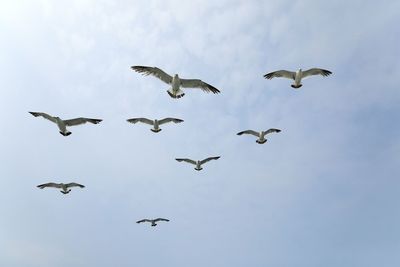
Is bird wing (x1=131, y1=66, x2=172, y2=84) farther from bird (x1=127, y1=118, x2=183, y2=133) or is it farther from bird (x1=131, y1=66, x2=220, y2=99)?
bird (x1=127, y1=118, x2=183, y2=133)

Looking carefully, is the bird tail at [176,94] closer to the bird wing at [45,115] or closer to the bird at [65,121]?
the bird at [65,121]

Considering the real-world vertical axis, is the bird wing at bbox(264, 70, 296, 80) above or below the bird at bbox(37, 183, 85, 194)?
above

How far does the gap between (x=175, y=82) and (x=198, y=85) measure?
2.69 metres

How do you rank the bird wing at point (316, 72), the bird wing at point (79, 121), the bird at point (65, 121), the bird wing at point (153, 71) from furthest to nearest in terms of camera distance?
the bird wing at point (79, 121) → the bird at point (65, 121) → the bird wing at point (316, 72) → the bird wing at point (153, 71)

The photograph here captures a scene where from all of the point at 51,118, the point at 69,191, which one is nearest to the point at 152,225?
the point at 69,191

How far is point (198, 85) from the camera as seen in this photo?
46250 mm

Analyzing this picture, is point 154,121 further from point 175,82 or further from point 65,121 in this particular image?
point 175,82

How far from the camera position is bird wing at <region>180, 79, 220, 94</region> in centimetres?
4547

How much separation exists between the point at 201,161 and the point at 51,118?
19.8 metres

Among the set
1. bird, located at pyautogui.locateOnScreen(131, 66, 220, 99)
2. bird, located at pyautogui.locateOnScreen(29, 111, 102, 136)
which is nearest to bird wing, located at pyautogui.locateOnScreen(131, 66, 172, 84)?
bird, located at pyautogui.locateOnScreen(131, 66, 220, 99)

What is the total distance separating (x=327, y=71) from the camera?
4994 centimetres

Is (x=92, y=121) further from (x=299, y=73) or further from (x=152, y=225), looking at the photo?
(x=152, y=225)

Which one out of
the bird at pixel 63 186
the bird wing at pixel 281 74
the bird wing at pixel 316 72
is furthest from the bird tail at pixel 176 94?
the bird at pixel 63 186

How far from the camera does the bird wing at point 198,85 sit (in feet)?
149
